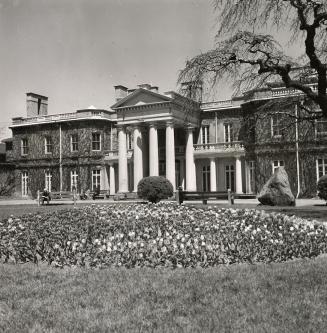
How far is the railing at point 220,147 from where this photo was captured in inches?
1438

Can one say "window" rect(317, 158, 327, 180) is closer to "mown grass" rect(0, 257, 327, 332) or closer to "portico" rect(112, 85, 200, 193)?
"portico" rect(112, 85, 200, 193)

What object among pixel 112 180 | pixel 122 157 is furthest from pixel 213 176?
pixel 112 180

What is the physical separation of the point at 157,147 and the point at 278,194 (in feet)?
52.7

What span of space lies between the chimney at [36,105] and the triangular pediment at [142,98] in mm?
14265

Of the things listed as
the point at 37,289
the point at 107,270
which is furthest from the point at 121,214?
the point at 37,289

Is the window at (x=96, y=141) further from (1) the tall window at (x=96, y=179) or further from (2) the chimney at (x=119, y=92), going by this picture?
(2) the chimney at (x=119, y=92)

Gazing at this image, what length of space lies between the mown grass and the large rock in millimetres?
14685

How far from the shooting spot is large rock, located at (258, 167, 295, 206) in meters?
22.0

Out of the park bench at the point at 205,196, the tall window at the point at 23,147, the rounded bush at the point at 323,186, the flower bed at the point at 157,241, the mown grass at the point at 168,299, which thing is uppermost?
the tall window at the point at 23,147

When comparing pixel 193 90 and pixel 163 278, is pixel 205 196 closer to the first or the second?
pixel 193 90

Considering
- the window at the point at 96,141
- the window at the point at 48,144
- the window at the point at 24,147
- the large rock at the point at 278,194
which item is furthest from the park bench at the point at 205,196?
the window at the point at 24,147

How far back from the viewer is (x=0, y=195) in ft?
155

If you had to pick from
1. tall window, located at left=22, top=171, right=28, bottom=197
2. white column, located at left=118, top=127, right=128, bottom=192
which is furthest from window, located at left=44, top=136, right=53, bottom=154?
white column, located at left=118, top=127, right=128, bottom=192

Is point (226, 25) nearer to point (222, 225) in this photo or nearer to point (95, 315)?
point (222, 225)
